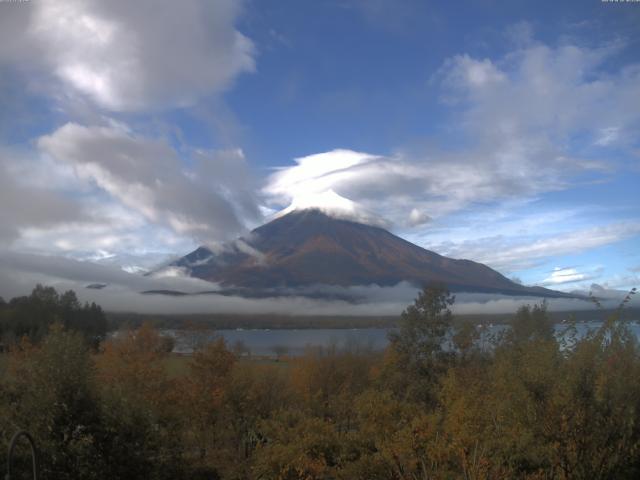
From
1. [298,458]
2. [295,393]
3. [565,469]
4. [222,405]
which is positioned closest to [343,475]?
[298,458]

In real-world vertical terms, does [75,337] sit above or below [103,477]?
above

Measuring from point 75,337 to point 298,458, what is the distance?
729 cm

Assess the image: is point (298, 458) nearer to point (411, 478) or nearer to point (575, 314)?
point (411, 478)

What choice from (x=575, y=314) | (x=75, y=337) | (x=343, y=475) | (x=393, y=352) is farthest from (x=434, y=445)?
(x=393, y=352)

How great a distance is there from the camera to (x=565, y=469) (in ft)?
32.3

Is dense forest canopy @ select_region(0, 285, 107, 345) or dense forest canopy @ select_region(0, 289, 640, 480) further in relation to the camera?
dense forest canopy @ select_region(0, 285, 107, 345)

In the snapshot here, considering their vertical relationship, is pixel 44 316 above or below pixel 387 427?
above

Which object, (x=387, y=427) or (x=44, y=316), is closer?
(x=387, y=427)

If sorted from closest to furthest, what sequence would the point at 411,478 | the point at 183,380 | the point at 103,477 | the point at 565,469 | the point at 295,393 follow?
the point at 565,469 → the point at 411,478 → the point at 103,477 → the point at 183,380 → the point at 295,393

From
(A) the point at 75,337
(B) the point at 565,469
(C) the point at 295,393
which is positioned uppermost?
(A) the point at 75,337

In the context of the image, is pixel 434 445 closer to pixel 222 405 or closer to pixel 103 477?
pixel 103 477

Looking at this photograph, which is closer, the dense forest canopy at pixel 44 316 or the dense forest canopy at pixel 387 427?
the dense forest canopy at pixel 387 427

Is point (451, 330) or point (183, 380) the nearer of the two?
point (183, 380)

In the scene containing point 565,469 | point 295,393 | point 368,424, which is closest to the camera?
point 565,469
